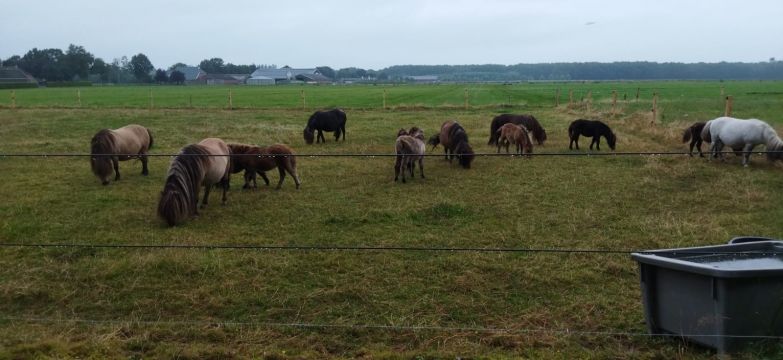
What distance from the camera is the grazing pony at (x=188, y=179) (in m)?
8.47

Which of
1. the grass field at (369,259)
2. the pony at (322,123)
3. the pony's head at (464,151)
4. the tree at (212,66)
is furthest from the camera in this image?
the tree at (212,66)

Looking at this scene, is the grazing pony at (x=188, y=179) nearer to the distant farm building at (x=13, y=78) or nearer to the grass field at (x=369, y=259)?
the grass field at (x=369, y=259)

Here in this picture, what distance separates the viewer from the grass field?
15.7 ft

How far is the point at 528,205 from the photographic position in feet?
32.2

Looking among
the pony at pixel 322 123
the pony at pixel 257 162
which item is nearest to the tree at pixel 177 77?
the pony at pixel 322 123

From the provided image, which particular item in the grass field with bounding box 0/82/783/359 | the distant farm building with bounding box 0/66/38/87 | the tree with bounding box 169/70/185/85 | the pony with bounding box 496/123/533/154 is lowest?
the grass field with bounding box 0/82/783/359

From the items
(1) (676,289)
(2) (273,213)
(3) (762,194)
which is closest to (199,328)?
(1) (676,289)

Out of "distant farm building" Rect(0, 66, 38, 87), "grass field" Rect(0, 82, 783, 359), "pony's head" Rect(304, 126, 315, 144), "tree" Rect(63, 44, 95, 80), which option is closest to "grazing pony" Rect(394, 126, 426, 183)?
"grass field" Rect(0, 82, 783, 359)

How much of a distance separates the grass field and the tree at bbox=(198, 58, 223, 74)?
12936cm

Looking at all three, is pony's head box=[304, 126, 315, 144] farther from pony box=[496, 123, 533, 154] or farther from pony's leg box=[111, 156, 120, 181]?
pony's leg box=[111, 156, 120, 181]

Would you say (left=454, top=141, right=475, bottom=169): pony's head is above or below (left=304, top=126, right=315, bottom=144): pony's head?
below

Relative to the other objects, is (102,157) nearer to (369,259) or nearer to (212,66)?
(369,259)

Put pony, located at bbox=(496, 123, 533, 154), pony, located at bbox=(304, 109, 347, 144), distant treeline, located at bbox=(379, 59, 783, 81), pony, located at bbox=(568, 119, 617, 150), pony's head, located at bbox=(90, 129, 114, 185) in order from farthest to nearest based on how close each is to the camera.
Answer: distant treeline, located at bbox=(379, 59, 783, 81) → pony, located at bbox=(304, 109, 347, 144) → pony, located at bbox=(568, 119, 617, 150) → pony, located at bbox=(496, 123, 533, 154) → pony's head, located at bbox=(90, 129, 114, 185)

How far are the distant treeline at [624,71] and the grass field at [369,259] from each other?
95.9 meters
